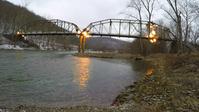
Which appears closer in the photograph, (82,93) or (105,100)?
(105,100)

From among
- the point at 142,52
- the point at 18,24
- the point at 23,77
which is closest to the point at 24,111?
the point at 23,77

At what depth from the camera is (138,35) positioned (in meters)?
88.2

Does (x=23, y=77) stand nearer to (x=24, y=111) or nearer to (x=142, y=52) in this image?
(x=24, y=111)

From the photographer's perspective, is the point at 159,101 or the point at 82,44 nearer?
the point at 159,101

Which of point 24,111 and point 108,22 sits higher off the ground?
point 108,22

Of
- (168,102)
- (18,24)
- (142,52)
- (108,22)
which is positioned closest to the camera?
(168,102)

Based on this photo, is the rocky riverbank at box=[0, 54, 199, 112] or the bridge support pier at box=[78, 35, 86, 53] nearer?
the rocky riverbank at box=[0, 54, 199, 112]

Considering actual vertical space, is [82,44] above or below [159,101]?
above

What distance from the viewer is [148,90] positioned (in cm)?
2148

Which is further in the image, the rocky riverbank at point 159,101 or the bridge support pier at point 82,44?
the bridge support pier at point 82,44

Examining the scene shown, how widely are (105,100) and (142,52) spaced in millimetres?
61243

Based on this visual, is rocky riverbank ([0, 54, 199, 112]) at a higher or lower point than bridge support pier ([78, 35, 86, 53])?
lower

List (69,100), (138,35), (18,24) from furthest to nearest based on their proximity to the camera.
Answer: (18,24), (138,35), (69,100)

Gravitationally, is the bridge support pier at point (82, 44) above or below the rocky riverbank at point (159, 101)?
above
